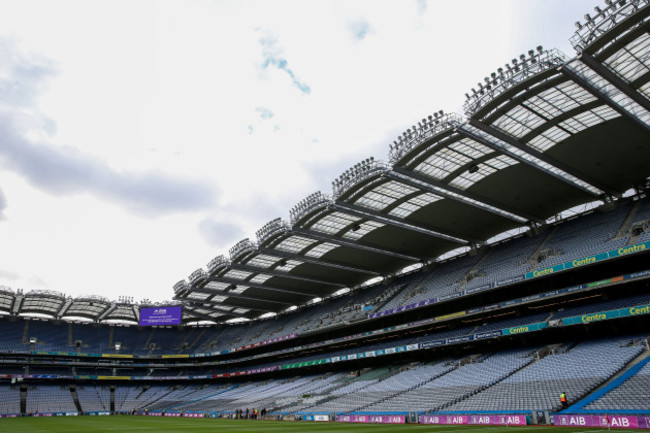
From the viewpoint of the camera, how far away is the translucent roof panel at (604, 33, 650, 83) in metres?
20.6

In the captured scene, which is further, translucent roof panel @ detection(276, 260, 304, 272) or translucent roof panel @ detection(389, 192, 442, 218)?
translucent roof panel @ detection(276, 260, 304, 272)

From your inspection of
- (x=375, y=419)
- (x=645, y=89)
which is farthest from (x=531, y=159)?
(x=375, y=419)

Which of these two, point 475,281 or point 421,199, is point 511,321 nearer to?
point 475,281

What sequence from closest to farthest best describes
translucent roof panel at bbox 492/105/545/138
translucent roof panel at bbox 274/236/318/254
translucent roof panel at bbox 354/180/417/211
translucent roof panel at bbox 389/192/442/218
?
translucent roof panel at bbox 492/105/545/138 < translucent roof panel at bbox 354/180/417/211 < translucent roof panel at bbox 389/192/442/218 < translucent roof panel at bbox 274/236/318/254

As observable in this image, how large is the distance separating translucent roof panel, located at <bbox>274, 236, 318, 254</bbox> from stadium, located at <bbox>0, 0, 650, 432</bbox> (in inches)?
8.0

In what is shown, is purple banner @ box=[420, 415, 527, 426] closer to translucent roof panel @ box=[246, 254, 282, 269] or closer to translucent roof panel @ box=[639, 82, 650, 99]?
translucent roof panel @ box=[639, 82, 650, 99]

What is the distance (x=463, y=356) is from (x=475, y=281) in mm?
6843

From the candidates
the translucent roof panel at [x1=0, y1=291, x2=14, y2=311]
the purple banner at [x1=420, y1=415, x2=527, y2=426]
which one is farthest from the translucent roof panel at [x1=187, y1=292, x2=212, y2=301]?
the purple banner at [x1=420, y1=415, x2=527, y2=426]


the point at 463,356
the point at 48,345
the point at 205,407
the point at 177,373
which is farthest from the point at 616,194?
A: the point at 48,345

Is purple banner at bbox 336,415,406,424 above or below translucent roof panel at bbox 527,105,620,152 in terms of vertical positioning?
below

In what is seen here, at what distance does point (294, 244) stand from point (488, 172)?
20.9m

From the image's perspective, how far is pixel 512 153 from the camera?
28.1m

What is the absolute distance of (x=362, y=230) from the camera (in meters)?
42.7

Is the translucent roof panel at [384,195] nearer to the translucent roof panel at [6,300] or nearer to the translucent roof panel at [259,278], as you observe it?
the translucent roof panel at [259,278]
